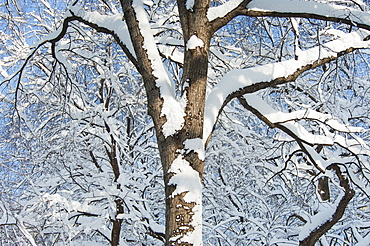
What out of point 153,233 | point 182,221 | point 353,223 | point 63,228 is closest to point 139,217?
point 153,233

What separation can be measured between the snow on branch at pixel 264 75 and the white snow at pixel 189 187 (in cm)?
40

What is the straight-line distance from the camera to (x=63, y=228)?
3.98m

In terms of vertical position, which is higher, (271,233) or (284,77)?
(284,77)

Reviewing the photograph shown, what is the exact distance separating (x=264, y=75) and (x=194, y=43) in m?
0.68

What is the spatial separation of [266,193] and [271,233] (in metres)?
1.49

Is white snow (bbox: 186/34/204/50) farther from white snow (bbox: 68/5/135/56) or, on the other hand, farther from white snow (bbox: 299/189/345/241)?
white snow (bbox: 299/189/345/241)

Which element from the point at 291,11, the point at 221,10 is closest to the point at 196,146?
the point at 221,10

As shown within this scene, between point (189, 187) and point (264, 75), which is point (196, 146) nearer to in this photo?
point (189, 187)

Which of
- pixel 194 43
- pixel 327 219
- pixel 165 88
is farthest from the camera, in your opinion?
pixel 327 219

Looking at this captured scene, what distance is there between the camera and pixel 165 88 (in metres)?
3.20

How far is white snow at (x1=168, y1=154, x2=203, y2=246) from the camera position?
2.81 m

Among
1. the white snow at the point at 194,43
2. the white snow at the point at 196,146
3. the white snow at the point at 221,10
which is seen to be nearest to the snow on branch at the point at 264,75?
the white snow at the point at 196,146

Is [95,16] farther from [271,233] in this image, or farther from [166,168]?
[271,233]

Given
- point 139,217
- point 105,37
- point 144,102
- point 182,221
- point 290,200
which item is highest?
point 105,37
